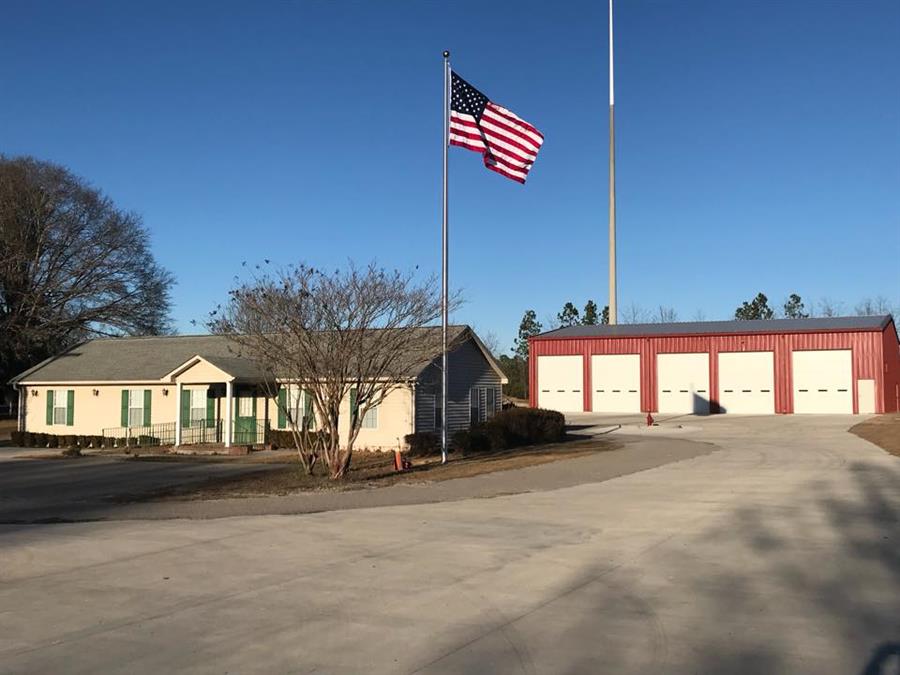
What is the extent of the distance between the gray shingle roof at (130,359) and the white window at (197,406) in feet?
4.76

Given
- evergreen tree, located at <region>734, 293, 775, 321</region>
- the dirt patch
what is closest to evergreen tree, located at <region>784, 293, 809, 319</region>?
evergreen tree, located at <region>734, 293, 775, 321</region>

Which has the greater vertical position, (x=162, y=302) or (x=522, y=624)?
(x=162, y=302)

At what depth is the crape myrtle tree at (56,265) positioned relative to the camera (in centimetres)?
4856

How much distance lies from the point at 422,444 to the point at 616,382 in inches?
1154

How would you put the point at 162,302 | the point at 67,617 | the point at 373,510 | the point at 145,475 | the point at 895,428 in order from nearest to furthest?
the point at 67,617, the point at 373,510, the point at 145,475, the point at 895,428, the point at 162,302

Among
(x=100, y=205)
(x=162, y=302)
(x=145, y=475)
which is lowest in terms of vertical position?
(x=145, y=475)

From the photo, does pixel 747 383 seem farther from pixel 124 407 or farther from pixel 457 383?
pixel 124 407

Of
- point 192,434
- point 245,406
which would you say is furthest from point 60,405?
point 245,406

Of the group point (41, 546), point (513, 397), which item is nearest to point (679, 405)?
point (513, 397)

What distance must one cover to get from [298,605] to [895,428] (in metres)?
30.1

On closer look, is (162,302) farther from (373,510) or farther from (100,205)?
(373,510)

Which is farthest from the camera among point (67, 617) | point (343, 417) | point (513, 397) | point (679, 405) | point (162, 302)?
point (513, 397)

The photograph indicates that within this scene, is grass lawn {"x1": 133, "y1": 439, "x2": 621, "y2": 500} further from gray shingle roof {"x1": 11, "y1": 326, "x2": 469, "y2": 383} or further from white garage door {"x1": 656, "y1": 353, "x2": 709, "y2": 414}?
white garage door {"x1": 656, "y1": 353, "x2": 709, "y2": 414}

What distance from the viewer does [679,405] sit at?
51469 millimetres
